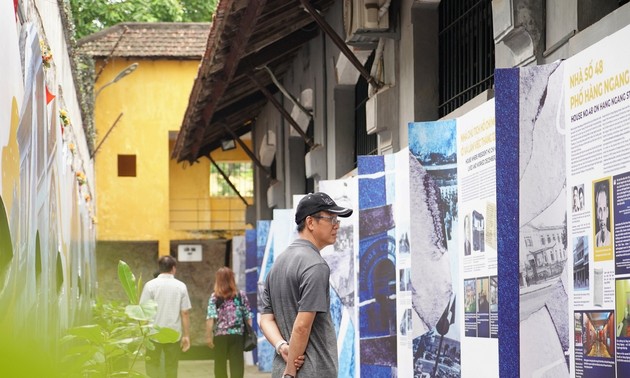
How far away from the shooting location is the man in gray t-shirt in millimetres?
4883

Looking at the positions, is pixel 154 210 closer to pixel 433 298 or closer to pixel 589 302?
pixel 433 298

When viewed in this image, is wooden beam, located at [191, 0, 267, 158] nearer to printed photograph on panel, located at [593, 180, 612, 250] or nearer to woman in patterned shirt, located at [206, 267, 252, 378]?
woman in patterned shirt, located at [206, 267, 252, 378]

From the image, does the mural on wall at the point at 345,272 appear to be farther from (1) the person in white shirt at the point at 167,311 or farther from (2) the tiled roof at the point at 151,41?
(2) the tiled roof at the point at 151,41

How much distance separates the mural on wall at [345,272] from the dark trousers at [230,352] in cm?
308

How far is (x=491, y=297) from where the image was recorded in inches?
219

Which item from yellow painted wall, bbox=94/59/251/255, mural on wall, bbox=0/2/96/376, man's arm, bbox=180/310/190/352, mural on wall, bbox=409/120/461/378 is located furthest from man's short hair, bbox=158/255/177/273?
yellow painted wall, bbox=94/59/251/255

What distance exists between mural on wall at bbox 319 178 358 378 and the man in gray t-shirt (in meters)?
3.82

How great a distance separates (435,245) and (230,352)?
6.81m

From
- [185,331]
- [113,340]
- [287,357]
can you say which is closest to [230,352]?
[185,331]

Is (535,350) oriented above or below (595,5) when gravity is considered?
below

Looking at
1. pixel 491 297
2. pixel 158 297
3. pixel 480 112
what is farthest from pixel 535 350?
pixel 158 297

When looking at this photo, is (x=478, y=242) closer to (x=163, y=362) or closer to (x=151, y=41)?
(x=163, y=362)

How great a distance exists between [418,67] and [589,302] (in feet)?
18.7

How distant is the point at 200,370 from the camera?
22.2m
